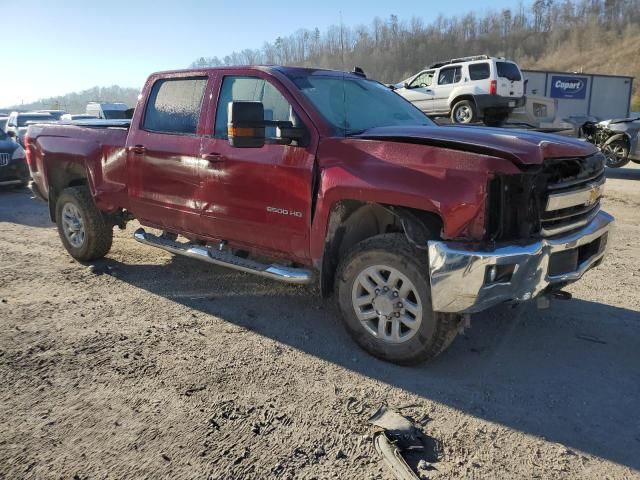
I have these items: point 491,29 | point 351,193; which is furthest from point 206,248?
point 491,29

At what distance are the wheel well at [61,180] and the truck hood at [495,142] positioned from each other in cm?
371

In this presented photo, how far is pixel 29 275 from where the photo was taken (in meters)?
5.54

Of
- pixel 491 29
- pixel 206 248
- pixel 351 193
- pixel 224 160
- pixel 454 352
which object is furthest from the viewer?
pixel 491 29

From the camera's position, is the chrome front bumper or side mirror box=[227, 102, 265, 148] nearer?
the chrome front bumper

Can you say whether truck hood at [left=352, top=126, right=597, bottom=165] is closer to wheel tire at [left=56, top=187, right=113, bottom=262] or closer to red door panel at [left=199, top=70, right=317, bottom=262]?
red door panel at [left=199, top=70, right=317, bottom=262]

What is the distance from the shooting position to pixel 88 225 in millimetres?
5672

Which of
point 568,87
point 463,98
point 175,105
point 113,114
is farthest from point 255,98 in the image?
point 568,87

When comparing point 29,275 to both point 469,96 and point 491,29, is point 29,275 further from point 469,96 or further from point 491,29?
point 491,29

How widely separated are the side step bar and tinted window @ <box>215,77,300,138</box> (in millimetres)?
982

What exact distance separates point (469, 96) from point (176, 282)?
492 inches

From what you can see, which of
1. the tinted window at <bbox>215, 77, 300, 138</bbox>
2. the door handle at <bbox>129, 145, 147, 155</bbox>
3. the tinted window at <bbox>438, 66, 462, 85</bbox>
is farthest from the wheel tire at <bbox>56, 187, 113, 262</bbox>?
the tinted window at <bbox>438, 66, 462, 85</bbox>

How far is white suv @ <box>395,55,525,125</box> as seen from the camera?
49.7ft

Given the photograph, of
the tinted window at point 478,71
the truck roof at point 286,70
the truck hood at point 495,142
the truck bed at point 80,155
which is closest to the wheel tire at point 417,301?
the truck hood at point 495,142

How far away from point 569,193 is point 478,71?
1323 cm
